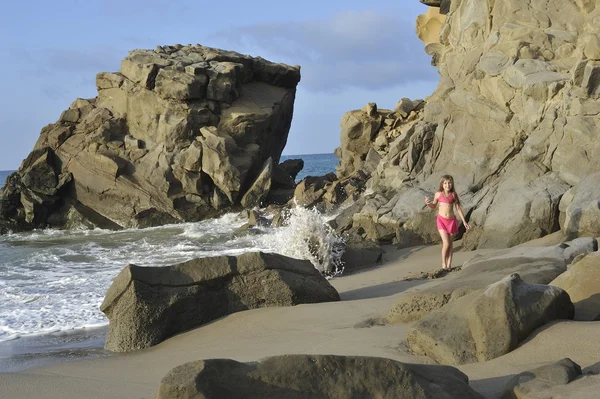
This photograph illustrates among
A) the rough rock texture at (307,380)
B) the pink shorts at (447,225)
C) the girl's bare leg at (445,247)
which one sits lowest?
the rough rock texture at (307,380)

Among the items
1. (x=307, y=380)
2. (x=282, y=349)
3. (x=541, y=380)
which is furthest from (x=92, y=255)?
(x=541, y=380)

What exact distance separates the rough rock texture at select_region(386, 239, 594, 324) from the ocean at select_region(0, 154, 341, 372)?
3183mm

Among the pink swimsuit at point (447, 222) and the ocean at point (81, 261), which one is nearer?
the ocean at point (81, 261)

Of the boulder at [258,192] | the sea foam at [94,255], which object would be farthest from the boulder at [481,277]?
the boulder at [258,192]

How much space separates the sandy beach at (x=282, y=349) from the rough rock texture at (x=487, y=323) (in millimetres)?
81

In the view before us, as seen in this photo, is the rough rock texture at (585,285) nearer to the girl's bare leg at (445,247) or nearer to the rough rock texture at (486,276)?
the rough rock texture at (486,276)

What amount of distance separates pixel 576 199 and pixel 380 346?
6.24m

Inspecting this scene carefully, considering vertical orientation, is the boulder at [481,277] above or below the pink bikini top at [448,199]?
below

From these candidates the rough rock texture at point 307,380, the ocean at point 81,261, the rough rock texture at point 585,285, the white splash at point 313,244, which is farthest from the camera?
the white splash at point 313,244

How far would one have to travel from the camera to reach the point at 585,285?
561 centimetres

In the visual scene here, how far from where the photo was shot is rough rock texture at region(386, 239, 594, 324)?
600cm

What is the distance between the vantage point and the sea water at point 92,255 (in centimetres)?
881

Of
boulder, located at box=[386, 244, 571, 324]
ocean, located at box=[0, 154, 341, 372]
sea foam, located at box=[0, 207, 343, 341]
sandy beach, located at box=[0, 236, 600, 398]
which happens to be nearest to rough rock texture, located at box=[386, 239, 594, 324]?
boulder, located at box=[386, 244, 571, 324]

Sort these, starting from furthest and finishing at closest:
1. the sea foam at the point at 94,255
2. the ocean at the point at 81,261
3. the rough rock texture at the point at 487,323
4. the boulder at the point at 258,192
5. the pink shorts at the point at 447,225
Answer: the boulder at the point at 258,192 → the pink shorts at the point at 447,225 → the sea foam at the point at 94,255 → the ocean at the point at 81,261 → the rough rock texture at the point at 487,323
